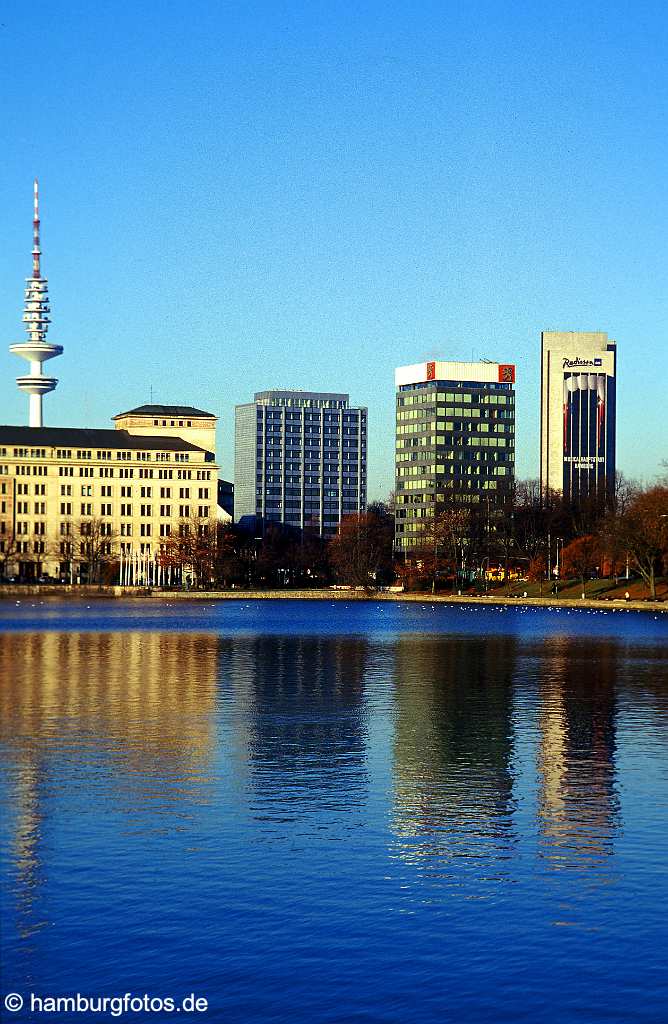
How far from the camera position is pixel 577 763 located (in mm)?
42000

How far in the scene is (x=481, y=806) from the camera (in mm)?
34875

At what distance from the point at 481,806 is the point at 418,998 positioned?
13688 mm

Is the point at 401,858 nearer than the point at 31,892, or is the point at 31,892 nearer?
the point at 31,892

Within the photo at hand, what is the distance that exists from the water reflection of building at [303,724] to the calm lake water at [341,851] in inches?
7.5

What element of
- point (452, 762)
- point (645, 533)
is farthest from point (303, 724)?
point (645, 533)

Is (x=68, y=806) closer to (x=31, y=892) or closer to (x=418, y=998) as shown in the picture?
(x=31, y=892)

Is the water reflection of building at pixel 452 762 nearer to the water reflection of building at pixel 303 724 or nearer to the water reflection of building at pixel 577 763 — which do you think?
the water reflection of building at pixel 577 763

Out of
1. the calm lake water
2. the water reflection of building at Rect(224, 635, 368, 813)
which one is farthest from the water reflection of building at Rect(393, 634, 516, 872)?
the water reflection of building at Rect(224, 635, 368, 813)

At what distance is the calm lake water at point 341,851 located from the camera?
22.0m

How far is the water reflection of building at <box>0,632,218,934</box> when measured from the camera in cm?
3431

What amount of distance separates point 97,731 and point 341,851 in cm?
2044

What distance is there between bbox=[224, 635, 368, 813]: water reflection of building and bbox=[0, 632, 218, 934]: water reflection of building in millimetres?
1706

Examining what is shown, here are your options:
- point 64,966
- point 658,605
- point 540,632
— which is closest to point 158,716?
point 64,966

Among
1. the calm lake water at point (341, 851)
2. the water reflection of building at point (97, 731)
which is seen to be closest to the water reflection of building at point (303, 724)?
the calm lake water at point (341, 851)
